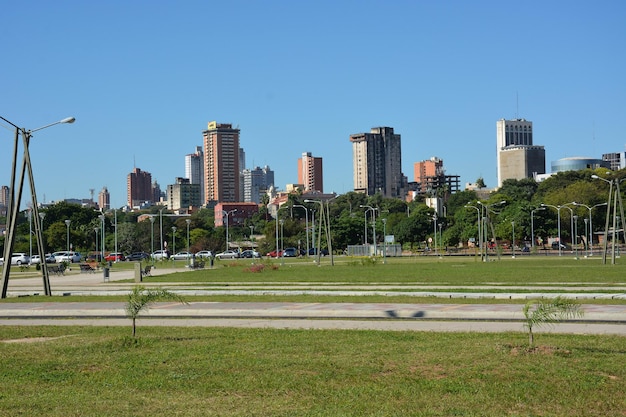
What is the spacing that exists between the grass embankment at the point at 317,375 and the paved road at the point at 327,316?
2.31 m

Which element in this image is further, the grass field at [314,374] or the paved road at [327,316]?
the paved road at [327,316]

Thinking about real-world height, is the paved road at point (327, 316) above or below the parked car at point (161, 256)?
below

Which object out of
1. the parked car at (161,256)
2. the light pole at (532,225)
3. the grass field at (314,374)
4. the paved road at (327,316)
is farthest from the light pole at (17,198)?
the light pole at (532,225)

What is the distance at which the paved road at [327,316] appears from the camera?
1766 cm

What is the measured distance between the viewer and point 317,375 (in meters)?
11.4

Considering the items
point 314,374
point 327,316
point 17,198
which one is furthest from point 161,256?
point 314,374

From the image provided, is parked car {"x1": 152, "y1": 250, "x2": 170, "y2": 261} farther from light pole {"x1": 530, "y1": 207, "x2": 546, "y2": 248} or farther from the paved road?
the paved road

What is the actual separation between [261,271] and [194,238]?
8874 centimetres

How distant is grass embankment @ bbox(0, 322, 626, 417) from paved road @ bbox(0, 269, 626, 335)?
231 cm

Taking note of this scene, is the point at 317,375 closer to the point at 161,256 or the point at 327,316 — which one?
the point at 327,316

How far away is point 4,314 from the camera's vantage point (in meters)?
23.3

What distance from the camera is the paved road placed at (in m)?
17.7

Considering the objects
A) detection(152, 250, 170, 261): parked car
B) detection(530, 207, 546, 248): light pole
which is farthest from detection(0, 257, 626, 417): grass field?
detection(530, 207, 546, 248): light pole

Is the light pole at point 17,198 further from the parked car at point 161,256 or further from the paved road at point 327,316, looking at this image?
the parked car at point 161,256
